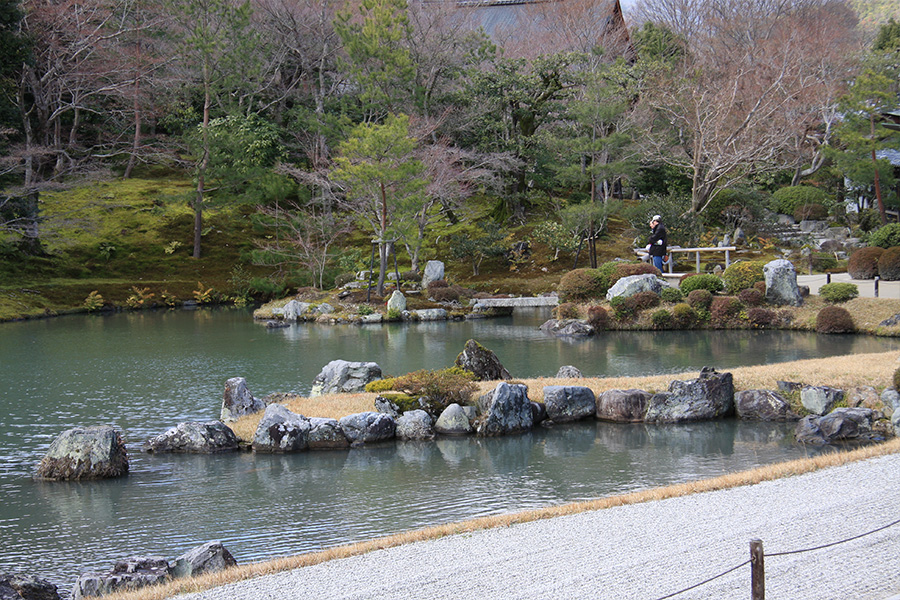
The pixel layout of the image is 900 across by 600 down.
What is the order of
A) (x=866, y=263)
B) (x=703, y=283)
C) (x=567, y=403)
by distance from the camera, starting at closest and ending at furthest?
(x=567, y=403) → (x=703, y=283) → (x=866, y=263)

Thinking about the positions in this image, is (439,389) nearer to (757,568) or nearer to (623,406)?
(623,406)

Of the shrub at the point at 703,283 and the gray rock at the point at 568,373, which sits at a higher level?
the shrub at the point at 703,283

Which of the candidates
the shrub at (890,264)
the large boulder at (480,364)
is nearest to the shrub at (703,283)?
the shrub at (890,264)

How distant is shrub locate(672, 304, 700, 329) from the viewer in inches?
917

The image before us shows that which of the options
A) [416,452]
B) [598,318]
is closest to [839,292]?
[598,318]

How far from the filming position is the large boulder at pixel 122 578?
6387 millimetres

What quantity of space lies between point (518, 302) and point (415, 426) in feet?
57.9

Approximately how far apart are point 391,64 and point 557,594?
1235 inches

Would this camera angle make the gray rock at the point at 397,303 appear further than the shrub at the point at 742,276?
Yes

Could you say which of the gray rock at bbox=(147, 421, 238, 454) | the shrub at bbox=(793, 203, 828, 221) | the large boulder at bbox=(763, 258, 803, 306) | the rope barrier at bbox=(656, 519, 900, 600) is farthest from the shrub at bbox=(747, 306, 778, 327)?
the rope barrier at bbox=(656, 519, 900, 600)

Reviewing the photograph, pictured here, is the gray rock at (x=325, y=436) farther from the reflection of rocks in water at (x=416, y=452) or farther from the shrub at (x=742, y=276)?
the shrub at (x=742, y=276)

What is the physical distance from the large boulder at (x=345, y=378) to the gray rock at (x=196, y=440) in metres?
3.09

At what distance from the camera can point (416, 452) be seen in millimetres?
11539

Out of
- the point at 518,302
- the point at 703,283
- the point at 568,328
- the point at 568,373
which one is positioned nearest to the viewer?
the point at 568,373
